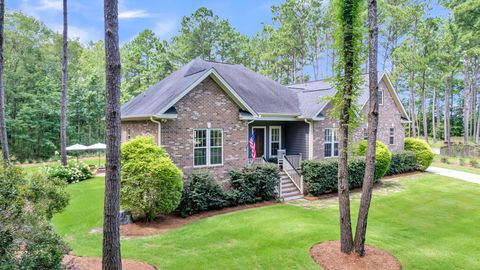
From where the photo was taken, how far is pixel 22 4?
32656 mm

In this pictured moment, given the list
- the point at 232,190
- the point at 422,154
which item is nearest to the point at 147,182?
the point at 232,190

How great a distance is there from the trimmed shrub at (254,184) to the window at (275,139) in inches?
182

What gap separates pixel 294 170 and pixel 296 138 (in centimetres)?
322

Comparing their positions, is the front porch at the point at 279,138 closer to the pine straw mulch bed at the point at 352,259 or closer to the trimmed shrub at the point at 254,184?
the trimmed shrub at the point at 254,184

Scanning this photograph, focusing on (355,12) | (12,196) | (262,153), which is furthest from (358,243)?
(262,153)

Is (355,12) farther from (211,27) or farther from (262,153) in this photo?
(211,27)

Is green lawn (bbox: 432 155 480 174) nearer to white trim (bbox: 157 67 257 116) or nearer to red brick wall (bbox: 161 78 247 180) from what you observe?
red brick wall (bbox: 161 78 247 180)

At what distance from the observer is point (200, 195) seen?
39.0 feet

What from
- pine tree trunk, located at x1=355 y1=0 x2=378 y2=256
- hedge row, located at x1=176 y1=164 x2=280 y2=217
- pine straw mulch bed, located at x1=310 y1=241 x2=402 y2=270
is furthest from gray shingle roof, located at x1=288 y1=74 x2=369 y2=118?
pine straw mulch bed, located at x1=310 y1=241 x2=402 y2=270

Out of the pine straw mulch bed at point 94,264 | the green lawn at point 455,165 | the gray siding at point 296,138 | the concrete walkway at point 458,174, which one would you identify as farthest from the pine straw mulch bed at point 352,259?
the green lawn at point 455,165

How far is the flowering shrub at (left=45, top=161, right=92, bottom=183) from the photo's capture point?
693 inches

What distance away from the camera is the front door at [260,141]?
715 inches

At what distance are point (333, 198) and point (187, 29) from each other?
29.3 metres

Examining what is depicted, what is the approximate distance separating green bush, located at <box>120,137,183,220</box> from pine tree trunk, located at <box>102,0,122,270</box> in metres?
4.86
